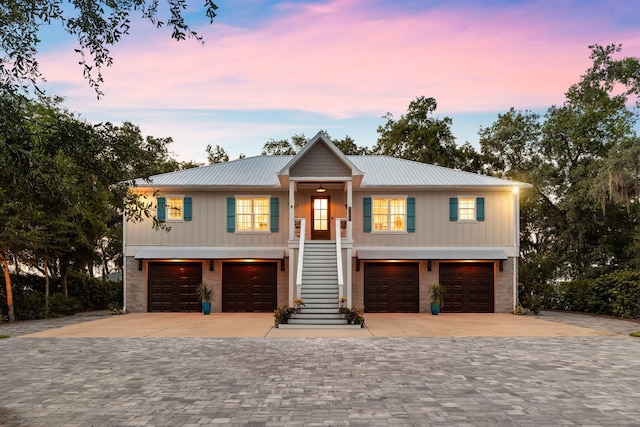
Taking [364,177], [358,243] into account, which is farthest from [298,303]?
[364,177]

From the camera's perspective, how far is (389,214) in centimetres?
2044

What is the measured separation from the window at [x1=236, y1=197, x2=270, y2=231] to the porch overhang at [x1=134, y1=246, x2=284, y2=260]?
972 mm

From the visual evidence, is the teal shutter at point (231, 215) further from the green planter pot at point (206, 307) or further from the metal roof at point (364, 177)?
the green planter pot at point (206, 307)

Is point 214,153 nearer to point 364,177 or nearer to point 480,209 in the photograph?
point 364,177

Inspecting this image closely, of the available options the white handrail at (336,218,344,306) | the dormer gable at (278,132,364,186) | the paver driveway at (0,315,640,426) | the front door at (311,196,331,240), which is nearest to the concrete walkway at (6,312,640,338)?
the paver driveway at (0,315,640,426)

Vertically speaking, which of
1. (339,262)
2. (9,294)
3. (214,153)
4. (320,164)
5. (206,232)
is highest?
(214,153)

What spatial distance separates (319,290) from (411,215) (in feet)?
18.8

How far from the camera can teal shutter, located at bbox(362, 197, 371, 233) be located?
2031 cm

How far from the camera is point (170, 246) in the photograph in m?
20.2

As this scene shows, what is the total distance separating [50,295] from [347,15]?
16566 mm

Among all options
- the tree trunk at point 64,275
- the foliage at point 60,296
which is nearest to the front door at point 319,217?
the foliage at point 60,296

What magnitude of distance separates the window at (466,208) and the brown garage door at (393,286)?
2.71 metres

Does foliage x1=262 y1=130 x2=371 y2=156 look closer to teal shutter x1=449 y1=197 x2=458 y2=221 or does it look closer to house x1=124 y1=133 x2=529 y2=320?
house x1=124 y1=133 x2=529 y2=320

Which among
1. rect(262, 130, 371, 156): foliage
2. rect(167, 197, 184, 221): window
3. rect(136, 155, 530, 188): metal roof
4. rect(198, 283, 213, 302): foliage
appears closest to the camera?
rect(198, 283, 213, 302): foliage
